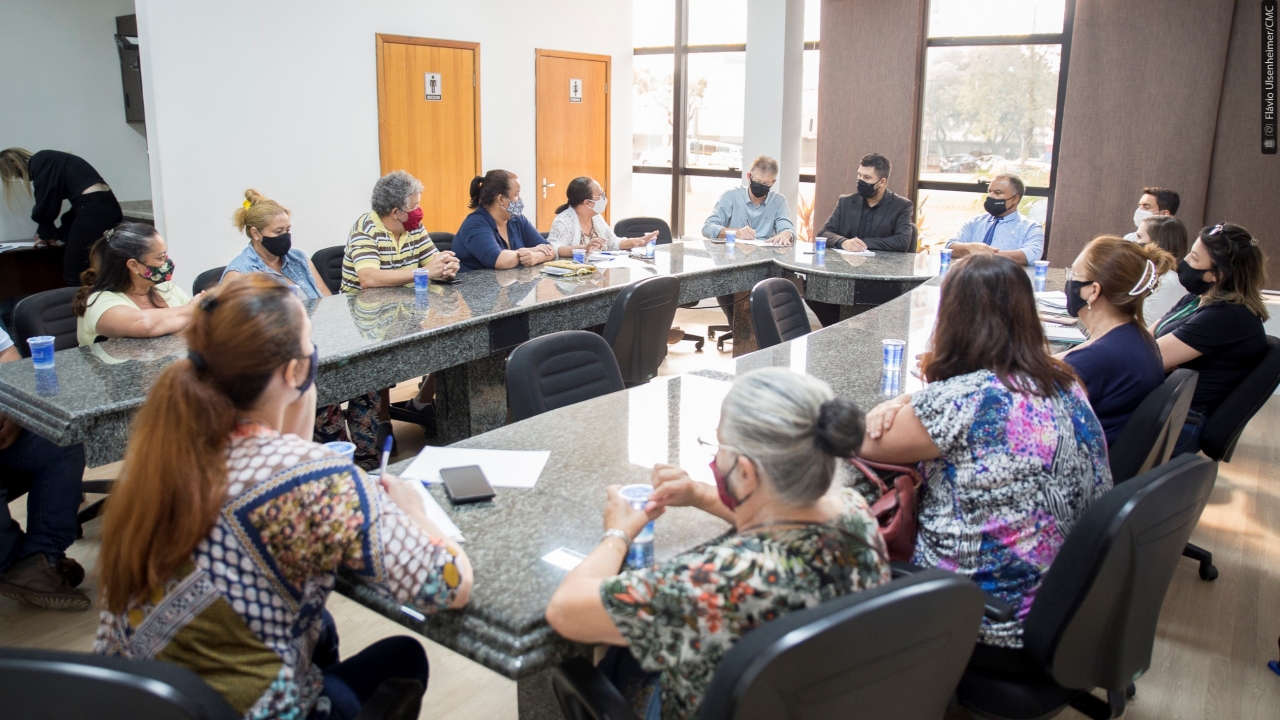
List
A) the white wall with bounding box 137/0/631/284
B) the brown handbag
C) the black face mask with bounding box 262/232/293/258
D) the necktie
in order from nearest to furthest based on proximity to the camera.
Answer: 1. the brown handbag
2. the black face mask with bounding box 262/232/293/258
3. the necktie
4. the white wall with bounding box 137/0/631/284

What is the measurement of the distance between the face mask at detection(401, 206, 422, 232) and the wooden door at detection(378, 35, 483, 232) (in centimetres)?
245


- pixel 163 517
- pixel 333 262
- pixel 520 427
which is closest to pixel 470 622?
pixel 163 517

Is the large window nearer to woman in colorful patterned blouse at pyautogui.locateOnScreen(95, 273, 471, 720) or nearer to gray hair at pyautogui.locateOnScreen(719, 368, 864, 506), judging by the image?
gray hair at pyautogui.locateOnScreen(719, 368, 864, 506)

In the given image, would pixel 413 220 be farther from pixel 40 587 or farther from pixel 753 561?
pixel 753 561

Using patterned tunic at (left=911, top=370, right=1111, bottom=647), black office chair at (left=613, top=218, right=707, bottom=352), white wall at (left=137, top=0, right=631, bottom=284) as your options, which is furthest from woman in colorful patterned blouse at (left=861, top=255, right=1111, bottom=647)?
white wall at (left=137, top=0, right=631, bottom=284)

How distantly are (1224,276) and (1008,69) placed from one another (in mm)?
4245

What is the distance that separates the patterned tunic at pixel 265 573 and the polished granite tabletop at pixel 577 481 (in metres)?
0.14

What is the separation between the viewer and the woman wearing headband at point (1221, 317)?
3.20 metres

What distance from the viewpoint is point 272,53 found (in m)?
5.94

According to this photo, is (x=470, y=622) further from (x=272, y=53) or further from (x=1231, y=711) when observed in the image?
(x=272, y=53)

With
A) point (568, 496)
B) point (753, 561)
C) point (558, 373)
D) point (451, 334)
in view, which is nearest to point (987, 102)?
point (451, 334)

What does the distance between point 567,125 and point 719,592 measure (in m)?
7.12

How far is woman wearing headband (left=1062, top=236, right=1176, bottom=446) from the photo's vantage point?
8.02 ft

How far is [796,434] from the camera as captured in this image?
1.31m
